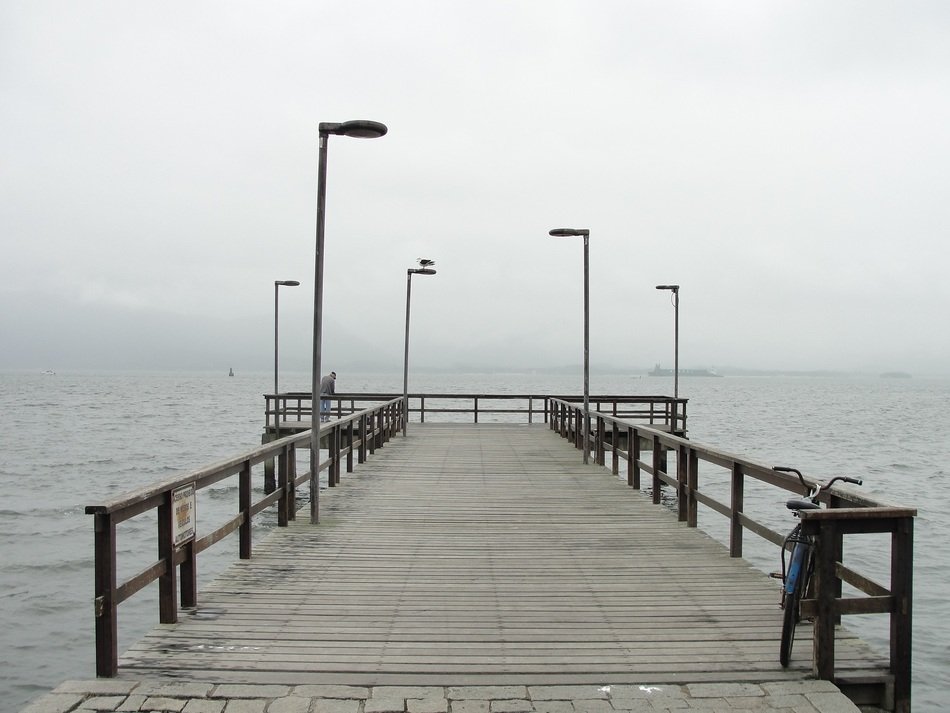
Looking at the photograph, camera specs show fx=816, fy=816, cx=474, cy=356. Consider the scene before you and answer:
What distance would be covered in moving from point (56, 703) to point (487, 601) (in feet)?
8.95

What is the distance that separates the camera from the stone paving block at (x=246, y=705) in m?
3.81

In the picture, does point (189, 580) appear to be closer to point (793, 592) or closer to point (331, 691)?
point (331, 691)

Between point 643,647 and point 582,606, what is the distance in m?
0.86

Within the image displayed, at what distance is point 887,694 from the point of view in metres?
4.28

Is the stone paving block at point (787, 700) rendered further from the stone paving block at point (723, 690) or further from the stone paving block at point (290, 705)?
the stone paving block at point (290, 705)

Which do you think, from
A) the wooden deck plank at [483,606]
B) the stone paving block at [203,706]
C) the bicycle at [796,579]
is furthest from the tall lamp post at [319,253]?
the bicycle at [796,579]

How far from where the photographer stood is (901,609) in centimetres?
431

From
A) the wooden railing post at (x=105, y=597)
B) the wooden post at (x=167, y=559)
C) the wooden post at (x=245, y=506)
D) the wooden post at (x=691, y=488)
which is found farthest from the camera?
the wooden post at (x=691, y=488)

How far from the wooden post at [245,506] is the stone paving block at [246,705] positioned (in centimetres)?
263

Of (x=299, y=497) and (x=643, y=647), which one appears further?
(x=299, y=497)

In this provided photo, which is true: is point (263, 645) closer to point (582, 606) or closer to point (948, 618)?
point (582, 606)

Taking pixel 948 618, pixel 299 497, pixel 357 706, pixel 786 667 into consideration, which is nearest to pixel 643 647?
pixel 786 667

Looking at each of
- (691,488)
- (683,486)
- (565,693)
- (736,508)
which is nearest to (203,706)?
(565,693)

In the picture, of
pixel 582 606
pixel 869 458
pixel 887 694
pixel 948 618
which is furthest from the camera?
pixel 869 458
